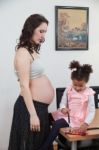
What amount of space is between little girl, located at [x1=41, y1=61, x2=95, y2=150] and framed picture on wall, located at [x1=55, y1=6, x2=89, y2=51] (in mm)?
1020

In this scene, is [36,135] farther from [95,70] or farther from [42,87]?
[95,70]

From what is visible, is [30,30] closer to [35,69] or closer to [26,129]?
[35,69]

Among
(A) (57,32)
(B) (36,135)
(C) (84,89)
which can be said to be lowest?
(B) (36,135)

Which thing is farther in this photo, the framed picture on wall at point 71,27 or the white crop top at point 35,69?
the framed picture on wall at point 71,27

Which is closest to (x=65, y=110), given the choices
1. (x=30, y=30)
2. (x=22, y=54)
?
(x=22, y=54)

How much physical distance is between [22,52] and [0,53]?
1143 mm

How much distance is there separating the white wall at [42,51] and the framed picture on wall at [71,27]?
53mm

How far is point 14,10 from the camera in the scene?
308cm

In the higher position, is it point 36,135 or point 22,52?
point 22,52

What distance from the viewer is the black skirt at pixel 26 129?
6.97 ft

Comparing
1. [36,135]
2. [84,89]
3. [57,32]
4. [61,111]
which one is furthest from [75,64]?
[57,32]

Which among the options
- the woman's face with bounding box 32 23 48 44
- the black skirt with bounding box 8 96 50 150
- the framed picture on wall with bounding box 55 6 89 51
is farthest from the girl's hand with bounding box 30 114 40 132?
the framed picture on wall with bounding box 55 6 89 51

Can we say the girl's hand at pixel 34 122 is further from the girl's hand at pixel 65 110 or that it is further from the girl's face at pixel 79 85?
the girl's face at pixel 79 85

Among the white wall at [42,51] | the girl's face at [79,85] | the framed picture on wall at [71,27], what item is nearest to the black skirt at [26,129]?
the girl's face at [79,85]
